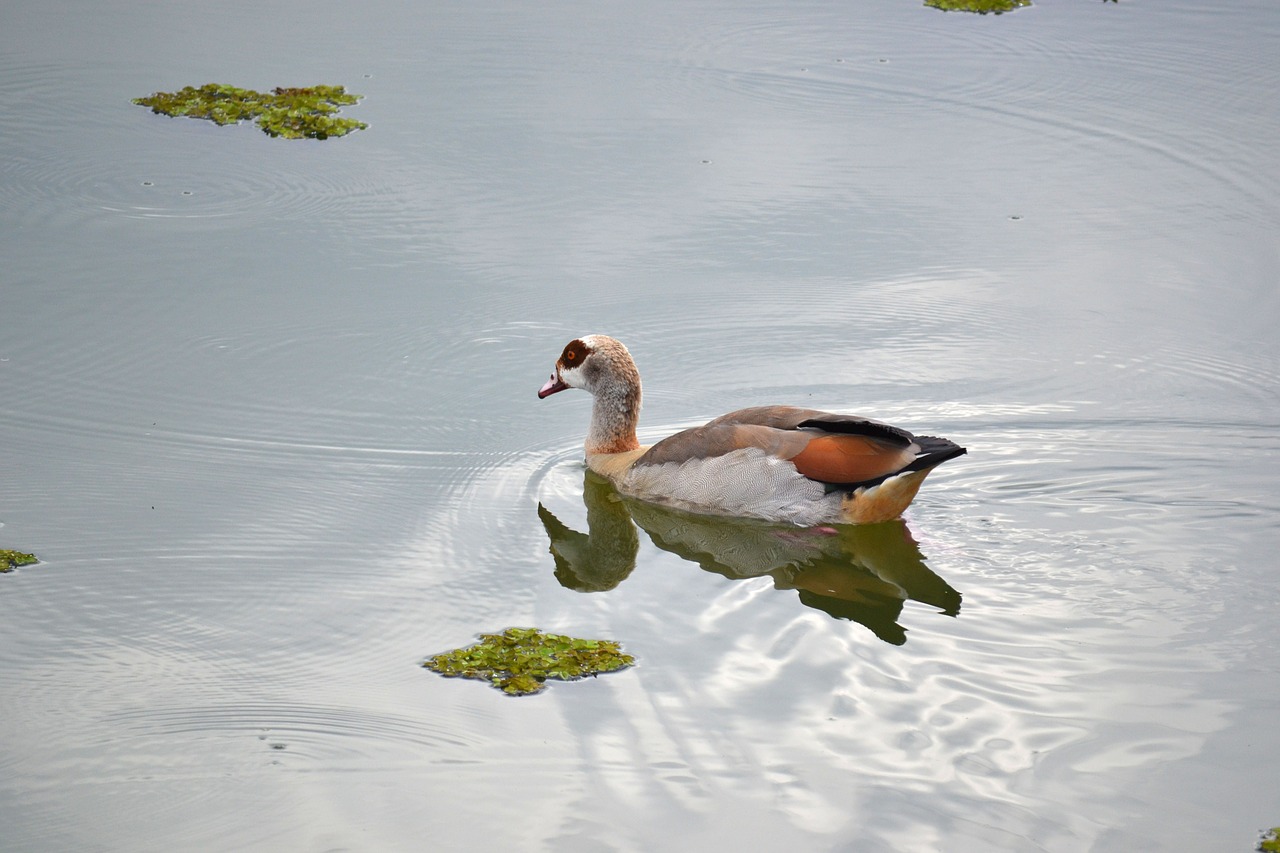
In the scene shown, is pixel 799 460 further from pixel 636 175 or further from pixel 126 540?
pixel 636 175

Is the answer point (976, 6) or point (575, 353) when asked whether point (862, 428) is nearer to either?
point (575, 353)

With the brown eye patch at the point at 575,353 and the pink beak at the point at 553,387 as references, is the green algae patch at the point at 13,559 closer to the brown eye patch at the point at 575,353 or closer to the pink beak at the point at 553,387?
the pink beak at the point at 553,387

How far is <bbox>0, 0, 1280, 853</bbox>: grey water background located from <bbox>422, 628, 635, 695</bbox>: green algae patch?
151 mm

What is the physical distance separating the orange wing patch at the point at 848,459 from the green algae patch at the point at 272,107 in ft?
23.3

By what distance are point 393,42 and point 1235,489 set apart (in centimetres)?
1113

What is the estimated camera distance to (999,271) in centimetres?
1129

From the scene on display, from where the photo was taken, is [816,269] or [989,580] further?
[816,269]

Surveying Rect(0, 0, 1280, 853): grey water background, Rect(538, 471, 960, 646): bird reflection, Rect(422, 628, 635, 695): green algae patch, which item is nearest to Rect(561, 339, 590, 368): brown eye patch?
Rect(0, 0, 1280, 853): grey water background

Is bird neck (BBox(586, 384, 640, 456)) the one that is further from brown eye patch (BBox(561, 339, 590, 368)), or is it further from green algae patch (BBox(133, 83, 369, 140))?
green algae patch (BBox(133, 83, 369, 140))

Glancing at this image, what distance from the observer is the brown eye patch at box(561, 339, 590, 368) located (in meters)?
9.45

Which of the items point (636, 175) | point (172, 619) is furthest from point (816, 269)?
point (172, 619)

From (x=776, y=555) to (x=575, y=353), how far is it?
2.09 m

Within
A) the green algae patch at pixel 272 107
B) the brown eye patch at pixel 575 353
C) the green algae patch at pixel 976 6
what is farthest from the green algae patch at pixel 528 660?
the green algae patch at pixel 976 6

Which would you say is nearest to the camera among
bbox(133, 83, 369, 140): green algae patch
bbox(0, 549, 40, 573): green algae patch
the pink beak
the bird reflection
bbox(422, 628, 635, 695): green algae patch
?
bbox(422, 628, 635, 695): green algae patch
